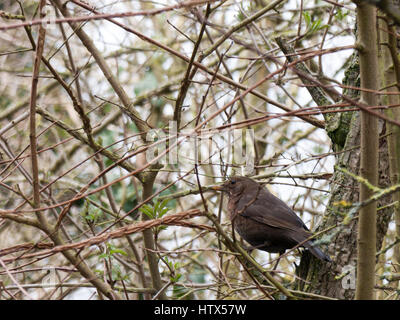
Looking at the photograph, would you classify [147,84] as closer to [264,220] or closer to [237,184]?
[237,184]

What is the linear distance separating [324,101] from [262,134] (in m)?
3.02

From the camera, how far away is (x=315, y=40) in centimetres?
665

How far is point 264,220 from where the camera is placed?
437 centimetres

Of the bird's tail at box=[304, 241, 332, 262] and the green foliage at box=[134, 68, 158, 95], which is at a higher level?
the green foliage at box=[134, 68, 158, 95]

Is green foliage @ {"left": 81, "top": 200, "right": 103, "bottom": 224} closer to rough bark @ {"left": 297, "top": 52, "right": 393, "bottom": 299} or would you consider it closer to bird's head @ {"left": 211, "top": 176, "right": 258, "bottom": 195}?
bird's head @ {"left": 211, "top": 176, "right": 258, "bottom": 195}

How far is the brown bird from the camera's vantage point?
4.19m

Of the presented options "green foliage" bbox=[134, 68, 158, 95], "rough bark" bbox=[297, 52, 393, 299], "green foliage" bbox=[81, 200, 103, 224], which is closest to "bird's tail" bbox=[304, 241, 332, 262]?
"rough bark" bbox=[297, 52, 393, 299]

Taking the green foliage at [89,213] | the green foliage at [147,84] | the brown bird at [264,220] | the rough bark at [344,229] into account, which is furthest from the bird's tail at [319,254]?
the green foliage at [147,84]

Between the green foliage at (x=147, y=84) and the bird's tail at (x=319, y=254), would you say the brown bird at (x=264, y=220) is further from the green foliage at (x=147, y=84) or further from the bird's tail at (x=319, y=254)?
the green foliage at (x=147, y=84)

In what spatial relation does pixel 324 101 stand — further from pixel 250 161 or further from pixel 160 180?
pixel 160 180

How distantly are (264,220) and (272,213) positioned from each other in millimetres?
88

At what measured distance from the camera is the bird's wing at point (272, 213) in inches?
165
